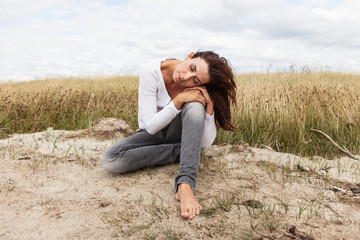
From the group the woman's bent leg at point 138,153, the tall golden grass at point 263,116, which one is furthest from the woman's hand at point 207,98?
the tall golden grass at point 263,116

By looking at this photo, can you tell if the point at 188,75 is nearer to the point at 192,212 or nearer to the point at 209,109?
the point at 209,109

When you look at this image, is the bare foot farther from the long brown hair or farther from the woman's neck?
the woman's neck

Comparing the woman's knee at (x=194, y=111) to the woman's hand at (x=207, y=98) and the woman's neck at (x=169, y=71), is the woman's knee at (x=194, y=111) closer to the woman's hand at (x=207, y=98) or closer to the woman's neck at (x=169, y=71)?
the woman's hand at (x=207, y=98)

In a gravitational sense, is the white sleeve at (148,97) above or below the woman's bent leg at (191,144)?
above

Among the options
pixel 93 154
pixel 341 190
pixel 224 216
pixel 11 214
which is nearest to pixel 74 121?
pixel 93 154

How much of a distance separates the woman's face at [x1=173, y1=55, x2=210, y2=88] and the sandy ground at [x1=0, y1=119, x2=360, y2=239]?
0.81 m

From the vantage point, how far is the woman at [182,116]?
87.3 inches

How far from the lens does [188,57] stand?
2.51 metres

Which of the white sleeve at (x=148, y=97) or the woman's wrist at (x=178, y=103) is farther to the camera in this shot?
the white sleeve at (x=148, y=97)

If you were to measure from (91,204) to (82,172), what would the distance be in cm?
70

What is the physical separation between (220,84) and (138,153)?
884 millimetres

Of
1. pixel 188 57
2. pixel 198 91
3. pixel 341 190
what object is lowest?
pixel 341 190

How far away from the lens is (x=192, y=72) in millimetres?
2299

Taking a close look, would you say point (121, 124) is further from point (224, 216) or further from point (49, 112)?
point (224, 216)
